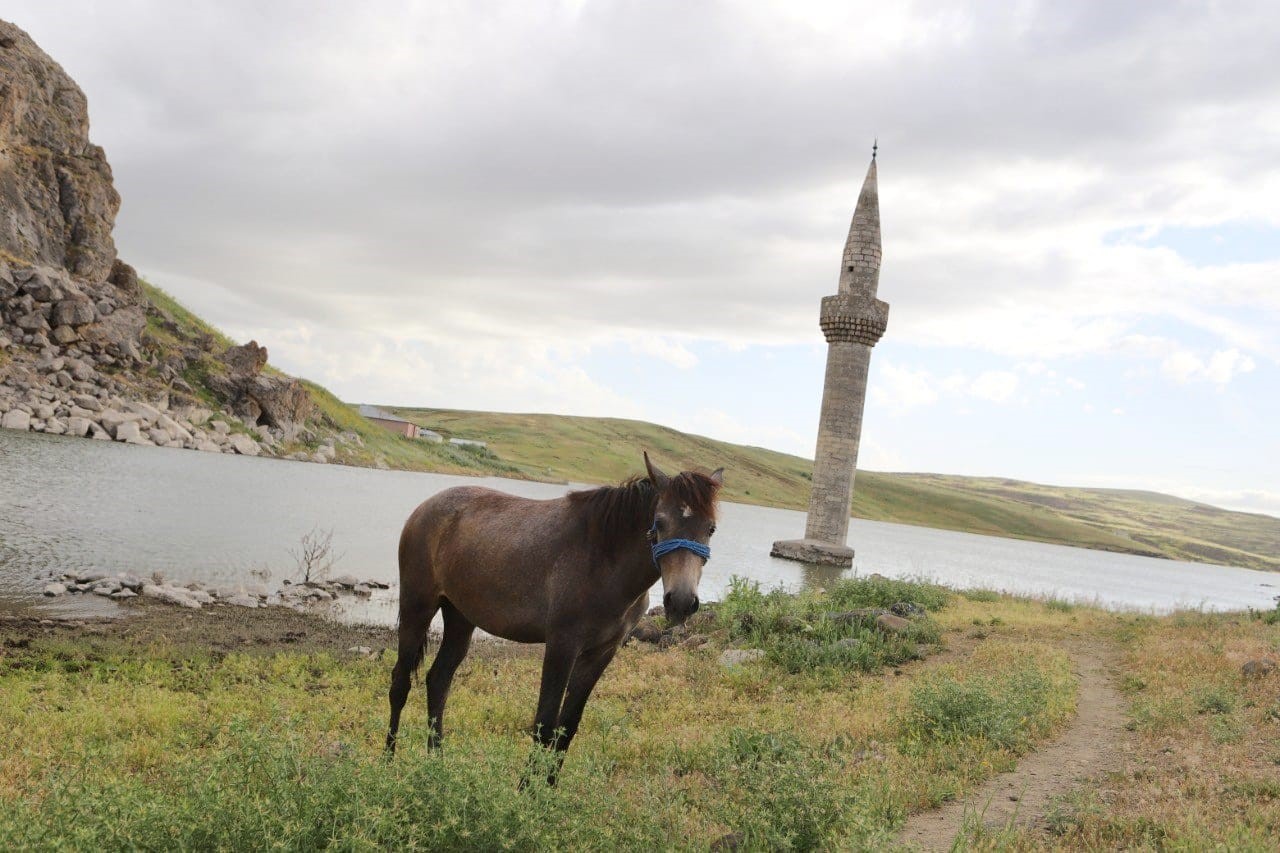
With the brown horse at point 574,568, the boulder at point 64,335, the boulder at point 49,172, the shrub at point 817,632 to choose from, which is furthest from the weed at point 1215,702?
the boulder at point 49,172

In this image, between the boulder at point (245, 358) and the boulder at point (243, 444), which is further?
the boulder at point (245, 358)

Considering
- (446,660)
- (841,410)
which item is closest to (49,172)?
(841,410)

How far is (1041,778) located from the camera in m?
7.80

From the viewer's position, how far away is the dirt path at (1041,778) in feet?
20.5

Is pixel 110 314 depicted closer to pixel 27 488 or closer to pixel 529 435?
pixel 27 488

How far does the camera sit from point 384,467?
88.2 meters

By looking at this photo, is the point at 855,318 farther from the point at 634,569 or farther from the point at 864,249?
the point at 634,569

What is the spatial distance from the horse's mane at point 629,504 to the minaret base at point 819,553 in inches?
1449

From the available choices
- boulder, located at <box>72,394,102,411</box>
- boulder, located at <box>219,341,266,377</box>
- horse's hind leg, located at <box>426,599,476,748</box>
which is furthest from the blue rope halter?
boulder, located at <box>219,341,266,377</box>

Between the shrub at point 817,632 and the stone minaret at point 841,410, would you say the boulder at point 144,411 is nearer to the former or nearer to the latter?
the stone minaret at point 841,410

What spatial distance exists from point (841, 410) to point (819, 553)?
746 cm

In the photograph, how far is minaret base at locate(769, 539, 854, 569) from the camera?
137ft

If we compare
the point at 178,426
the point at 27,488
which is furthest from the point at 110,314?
the point at 27,488

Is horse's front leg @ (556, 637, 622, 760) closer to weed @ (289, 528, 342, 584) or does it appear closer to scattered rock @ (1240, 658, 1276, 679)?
scattered rock @ (1240, 658, 1276, 679)
